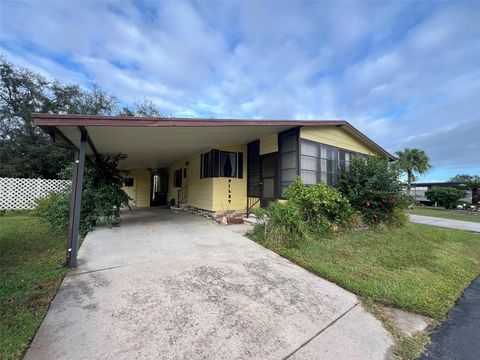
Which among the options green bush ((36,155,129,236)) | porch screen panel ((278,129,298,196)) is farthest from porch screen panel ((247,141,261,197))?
green bush ((36,155,129,236))

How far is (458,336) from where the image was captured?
2479mm

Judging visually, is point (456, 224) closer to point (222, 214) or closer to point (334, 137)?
point (334, 137)

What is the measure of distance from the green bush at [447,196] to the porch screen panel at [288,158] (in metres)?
19.0

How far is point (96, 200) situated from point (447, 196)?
2415 cm

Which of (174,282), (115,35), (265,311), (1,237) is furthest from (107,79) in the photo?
(265,311)

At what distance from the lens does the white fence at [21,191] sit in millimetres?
10742

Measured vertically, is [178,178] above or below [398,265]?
above

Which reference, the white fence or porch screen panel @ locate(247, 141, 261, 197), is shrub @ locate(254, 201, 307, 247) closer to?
porch screen panel @ locate(247, 141, 261, 197)

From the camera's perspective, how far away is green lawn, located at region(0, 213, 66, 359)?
6.93 ft

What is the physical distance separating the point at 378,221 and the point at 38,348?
323 inches

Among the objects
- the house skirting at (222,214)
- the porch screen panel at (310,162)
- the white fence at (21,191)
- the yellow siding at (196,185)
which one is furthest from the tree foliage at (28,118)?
the porch screen panel at (310,162)

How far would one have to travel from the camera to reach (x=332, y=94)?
13.5m

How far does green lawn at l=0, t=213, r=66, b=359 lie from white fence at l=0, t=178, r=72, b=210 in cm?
614

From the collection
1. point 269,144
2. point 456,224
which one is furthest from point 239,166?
point 456,224
